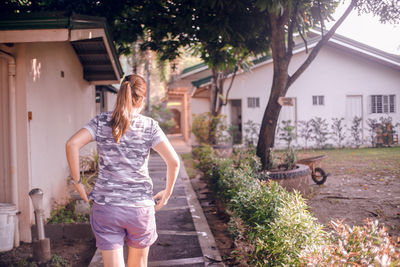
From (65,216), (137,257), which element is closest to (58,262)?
(65,216)

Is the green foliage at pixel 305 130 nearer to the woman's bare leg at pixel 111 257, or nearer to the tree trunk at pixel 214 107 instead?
the tree trunk at pixel 214 107

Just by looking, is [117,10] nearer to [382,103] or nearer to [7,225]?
[7,225]

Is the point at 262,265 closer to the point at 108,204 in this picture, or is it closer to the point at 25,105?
the point at 108,204

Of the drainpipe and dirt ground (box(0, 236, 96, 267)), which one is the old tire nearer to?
dirt ground (box(0, 236, 96, 267))

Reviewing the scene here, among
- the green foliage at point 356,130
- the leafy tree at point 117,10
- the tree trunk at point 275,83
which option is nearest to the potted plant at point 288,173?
the tree trunk at point 275,83

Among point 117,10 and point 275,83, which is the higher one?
point 117,10

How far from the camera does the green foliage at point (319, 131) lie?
16000 millimetres

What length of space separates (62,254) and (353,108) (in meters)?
15.0

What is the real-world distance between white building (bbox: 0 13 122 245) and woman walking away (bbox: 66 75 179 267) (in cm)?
238

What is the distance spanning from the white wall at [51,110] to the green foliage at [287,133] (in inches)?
373

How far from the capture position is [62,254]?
190 inches

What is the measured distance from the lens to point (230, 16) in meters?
7.72

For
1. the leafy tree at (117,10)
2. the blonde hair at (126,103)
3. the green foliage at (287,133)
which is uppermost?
the leafy tree at (117,10)

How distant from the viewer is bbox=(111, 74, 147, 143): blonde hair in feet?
7.95
